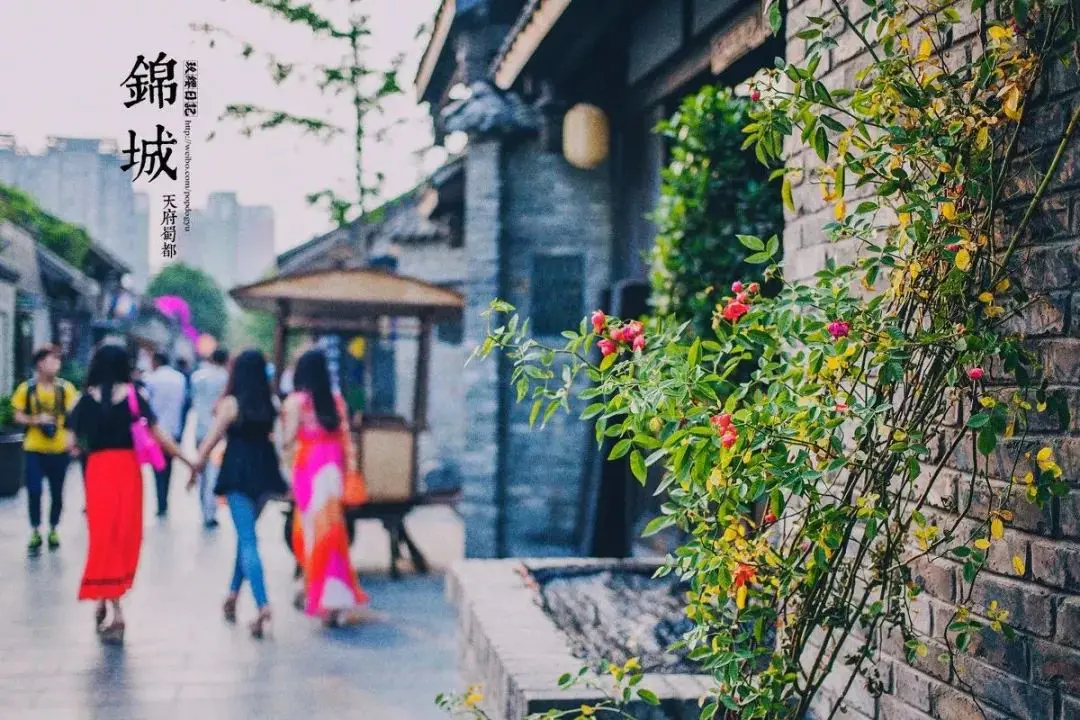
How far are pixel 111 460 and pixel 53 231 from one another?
20.2 metres

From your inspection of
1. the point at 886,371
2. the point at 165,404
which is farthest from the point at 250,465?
the point at 165,404

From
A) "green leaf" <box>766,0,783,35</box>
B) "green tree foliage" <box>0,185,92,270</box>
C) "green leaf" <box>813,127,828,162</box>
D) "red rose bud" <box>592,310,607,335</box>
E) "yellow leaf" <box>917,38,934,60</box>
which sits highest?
"green tree foliage" <box>0,185,92,270</box>

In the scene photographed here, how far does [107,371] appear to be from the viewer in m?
6.65

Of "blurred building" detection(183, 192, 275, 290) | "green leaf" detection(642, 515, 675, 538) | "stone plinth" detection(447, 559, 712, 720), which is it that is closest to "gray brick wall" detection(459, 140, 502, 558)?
"stone plinth" detection(447, 559, 712, 720)

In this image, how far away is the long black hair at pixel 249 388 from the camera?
22.5 feet

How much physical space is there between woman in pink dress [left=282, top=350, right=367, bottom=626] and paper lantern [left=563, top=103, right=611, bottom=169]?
9.46 feet

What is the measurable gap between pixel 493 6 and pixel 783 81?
7.81 m

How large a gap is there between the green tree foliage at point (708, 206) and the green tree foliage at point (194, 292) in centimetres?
5140

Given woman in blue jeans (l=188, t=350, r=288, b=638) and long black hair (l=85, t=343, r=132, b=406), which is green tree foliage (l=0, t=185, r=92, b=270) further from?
woman in blue jeans (l=188, t=350, r=288, b=638)

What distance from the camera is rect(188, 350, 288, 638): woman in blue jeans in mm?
6738

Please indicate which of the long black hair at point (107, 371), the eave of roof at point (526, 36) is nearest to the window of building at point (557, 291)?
the eave of roof at point (526, 36)

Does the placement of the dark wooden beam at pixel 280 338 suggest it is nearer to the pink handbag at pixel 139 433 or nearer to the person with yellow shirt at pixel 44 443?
the person with yellow shirt at pixel 44 443

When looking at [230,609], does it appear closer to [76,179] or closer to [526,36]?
[526,36]

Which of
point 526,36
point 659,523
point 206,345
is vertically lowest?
point 659,523
